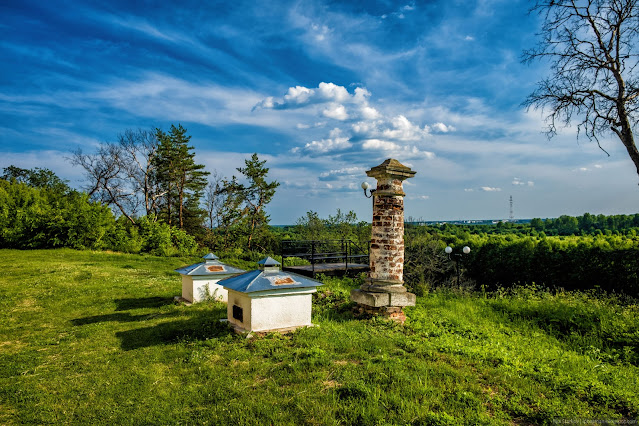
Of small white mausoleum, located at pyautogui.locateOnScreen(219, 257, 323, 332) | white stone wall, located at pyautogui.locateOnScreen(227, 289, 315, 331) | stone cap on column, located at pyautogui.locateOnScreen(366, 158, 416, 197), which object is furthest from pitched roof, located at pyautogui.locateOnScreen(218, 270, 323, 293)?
stone cap on column, located at pyautogui.locateOnScreen(366, 158, 416, 197)

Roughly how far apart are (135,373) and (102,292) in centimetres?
657

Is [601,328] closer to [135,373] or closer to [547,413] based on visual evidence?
[547,413]

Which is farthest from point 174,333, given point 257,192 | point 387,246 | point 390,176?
point 257,192

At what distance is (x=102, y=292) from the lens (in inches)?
401

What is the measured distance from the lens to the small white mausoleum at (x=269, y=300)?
6.11 metres

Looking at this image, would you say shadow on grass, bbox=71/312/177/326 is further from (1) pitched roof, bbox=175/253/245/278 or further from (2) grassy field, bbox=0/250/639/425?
(1) pitched roof, bbox=175/253/245/278

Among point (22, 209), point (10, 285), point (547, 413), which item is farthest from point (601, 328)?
point (22, 209)

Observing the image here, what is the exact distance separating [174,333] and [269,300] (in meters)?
1.89

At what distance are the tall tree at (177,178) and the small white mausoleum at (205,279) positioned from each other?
20.3 m

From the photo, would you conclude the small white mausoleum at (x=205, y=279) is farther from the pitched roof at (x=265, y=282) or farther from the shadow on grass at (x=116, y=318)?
the pitched roof at (x=265, y=282)

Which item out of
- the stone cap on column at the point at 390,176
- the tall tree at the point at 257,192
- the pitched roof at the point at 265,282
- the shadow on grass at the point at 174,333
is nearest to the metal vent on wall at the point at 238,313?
the shadow on grass at the point at 174,333

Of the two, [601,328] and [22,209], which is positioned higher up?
[22,209]

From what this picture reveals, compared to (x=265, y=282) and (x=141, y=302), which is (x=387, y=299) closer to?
(x=265, y=282)

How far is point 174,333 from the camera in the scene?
6504 millimetres
